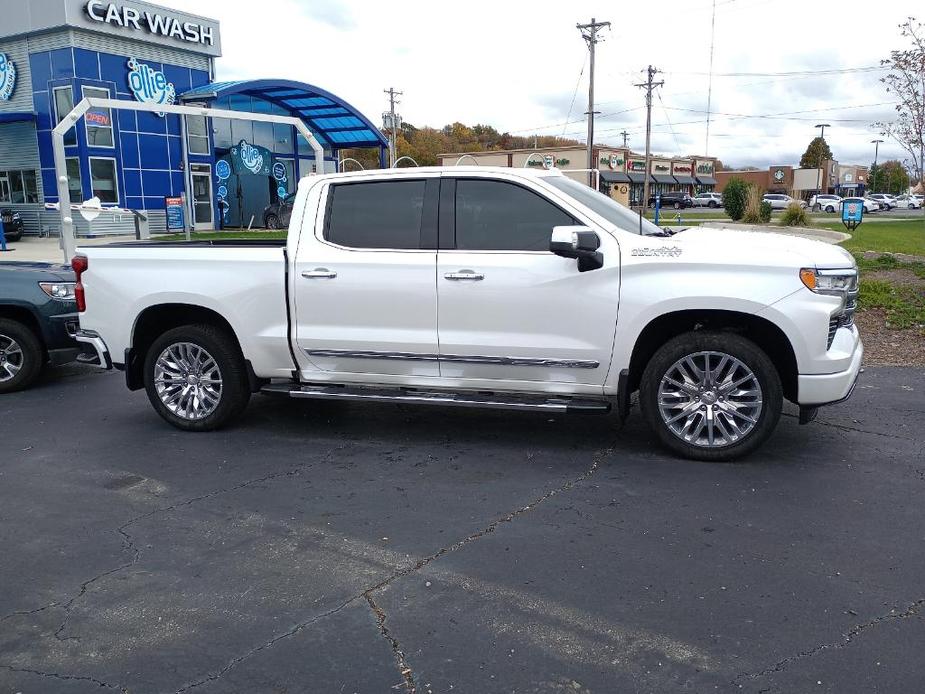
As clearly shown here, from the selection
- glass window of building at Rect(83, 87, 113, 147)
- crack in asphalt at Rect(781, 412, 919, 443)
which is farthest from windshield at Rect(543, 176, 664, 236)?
glass window of building at Rect(83, 87, 113, 147)

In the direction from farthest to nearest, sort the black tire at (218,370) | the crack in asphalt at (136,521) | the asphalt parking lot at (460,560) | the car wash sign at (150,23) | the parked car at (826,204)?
the parked car at (826,204), the car wash sign at (150,23), the black tire at (218,370), the crack in asphalt at (136,521), the asphalt parking lot at (460,560)

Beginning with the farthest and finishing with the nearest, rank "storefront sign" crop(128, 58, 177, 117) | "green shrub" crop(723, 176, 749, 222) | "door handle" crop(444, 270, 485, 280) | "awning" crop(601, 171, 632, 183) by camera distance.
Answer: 1. "awning" crop(601, 171, 632, 183)
2. "green shrub" crop(723, 176, 749, 222)
3. "storefront sign" crop(128, 58, 177, 117)
4. "door handle" crop(444, 270, 485, 280)

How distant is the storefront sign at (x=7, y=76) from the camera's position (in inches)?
1206

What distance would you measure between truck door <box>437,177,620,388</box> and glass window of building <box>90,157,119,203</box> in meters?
27.6

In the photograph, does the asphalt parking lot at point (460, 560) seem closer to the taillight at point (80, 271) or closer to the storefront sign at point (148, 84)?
the taillight at point (80, 271)

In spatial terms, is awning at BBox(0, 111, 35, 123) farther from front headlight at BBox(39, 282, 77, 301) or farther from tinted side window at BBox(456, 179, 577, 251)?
tinted side window at BBox(456, 179, 577, 251)

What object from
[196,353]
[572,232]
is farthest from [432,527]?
[196,353]

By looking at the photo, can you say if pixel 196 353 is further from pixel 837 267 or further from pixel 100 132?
pixel 100 132

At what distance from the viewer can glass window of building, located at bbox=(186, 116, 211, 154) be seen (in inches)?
1287

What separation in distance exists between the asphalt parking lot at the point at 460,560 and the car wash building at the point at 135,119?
24.7 m

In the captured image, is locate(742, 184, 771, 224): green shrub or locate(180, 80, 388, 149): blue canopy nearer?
locate(180, 80, 388, 149): blue canopy

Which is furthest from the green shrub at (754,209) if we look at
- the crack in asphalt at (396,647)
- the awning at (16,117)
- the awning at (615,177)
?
the awning at (615,177)

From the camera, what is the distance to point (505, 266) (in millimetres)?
5453

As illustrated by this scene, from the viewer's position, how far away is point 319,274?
5.79 m
